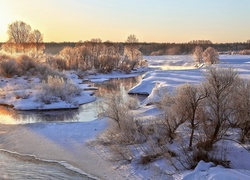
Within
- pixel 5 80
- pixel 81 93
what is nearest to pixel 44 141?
pixel 81 93

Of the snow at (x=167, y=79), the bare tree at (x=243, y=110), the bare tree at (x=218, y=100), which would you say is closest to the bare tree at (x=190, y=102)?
the bare tree at (x=218, y=100)

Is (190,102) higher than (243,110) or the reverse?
higher

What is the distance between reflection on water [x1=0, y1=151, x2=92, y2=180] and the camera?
1045cm

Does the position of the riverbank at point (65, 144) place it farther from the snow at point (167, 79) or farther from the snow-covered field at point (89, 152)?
the snow at point (167, 79)

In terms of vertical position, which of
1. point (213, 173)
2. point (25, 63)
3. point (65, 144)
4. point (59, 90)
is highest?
point (25, 63)

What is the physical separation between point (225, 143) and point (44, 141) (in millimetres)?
7986

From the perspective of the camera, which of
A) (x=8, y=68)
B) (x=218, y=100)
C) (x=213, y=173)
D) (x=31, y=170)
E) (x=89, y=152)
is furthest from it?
(x=8, y=68)

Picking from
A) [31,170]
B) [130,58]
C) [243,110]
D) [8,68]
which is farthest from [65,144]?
[130,58]

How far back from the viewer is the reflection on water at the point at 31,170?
34.3 feet

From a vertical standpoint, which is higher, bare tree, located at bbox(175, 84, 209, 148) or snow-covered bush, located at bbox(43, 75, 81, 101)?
bare tree, located at bbox(175, 84, 209, 148)

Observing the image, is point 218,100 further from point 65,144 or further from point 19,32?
point 19,32

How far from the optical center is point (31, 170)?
36.2 ft

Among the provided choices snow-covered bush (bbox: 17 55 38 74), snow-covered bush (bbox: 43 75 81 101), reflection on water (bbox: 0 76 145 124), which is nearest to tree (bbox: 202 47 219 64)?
snow-covered bush (bbox: 17 55 38 74)

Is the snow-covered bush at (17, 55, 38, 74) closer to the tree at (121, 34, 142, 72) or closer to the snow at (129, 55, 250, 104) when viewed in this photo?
the snow at (129, 55, 250, 104)
